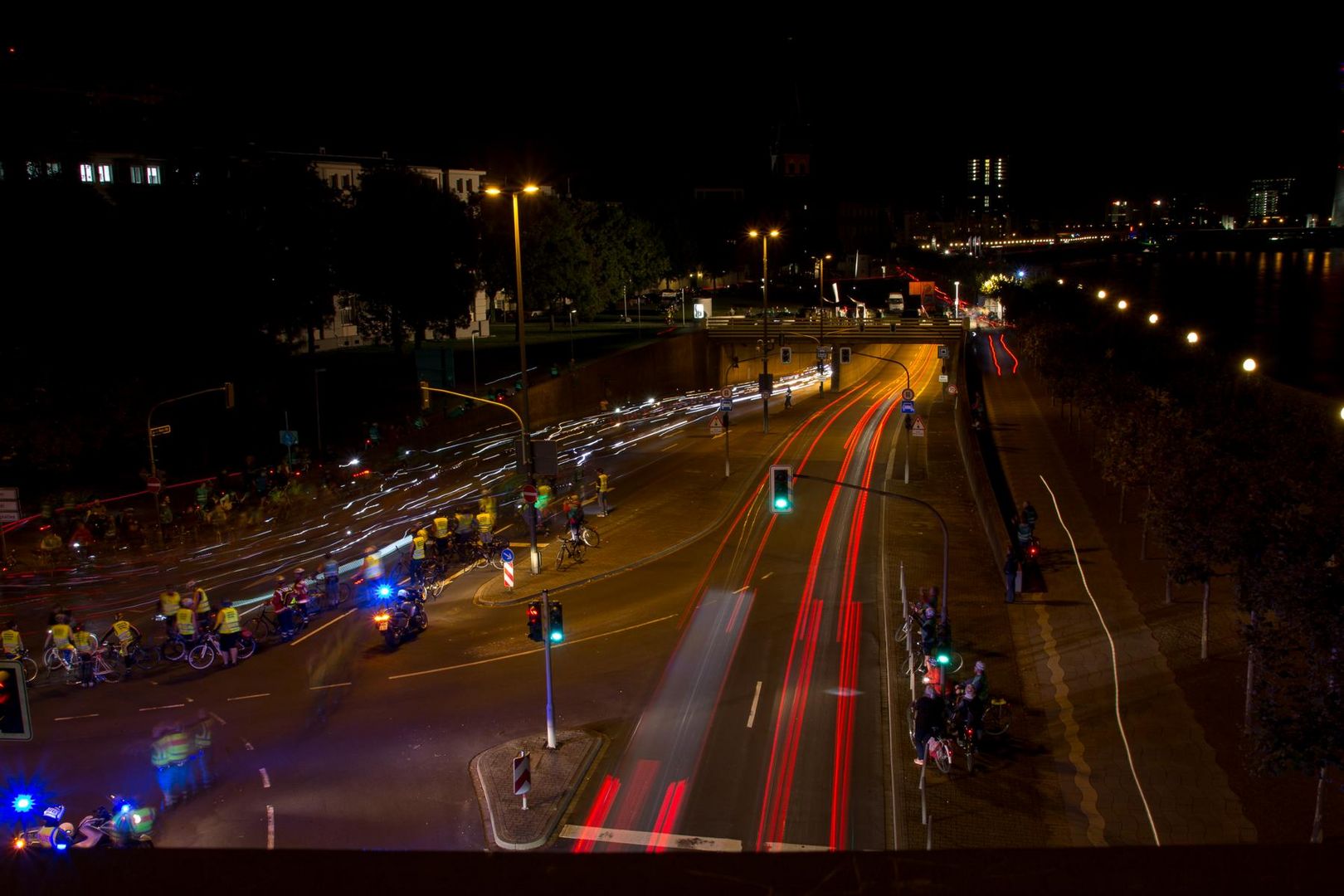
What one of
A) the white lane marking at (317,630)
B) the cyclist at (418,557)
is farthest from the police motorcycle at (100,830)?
the cyclist at (418,557)

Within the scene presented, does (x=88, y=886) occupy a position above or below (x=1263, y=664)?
above

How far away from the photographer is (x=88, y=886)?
2.48 m

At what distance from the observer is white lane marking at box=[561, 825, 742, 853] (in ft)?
48.8

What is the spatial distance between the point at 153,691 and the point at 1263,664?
20.3 metres

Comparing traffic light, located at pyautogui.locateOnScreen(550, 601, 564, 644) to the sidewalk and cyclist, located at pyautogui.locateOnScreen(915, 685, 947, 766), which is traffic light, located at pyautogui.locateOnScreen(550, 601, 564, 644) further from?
the sidewalk

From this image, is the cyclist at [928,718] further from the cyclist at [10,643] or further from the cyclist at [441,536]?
the cyclist at [10,643]

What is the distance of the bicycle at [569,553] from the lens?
2972cm

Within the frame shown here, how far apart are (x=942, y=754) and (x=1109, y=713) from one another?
3994 millimetres

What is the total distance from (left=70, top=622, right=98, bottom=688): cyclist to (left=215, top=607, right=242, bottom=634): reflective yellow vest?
2.42 meters

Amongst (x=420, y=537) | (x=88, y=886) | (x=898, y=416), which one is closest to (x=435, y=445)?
(x=420, y=537)

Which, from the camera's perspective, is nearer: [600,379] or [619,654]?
Answer: [619,654]

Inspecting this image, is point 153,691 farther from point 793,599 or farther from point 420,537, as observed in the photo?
point 793,599

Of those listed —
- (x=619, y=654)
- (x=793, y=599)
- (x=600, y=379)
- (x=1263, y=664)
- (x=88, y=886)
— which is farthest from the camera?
(x=600, y=379)

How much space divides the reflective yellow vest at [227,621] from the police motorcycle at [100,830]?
803cm
